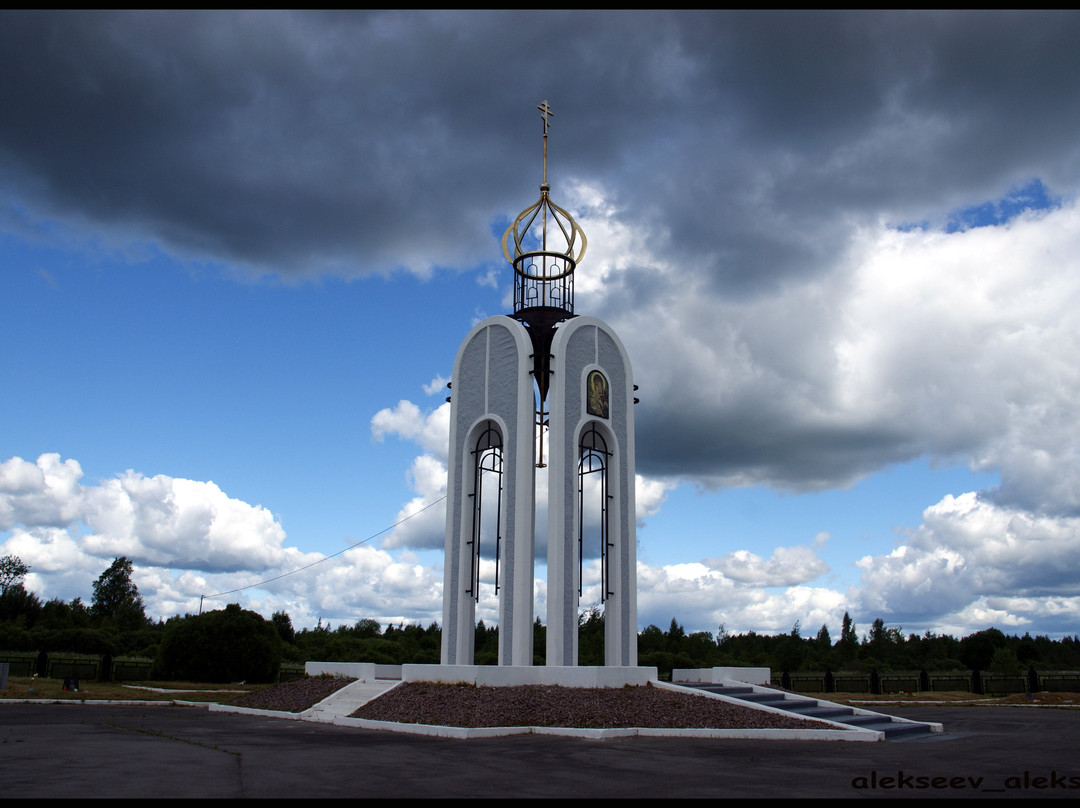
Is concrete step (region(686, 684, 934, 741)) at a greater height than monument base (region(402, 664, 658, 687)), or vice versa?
monument base (region(402, 664, 658, 687))

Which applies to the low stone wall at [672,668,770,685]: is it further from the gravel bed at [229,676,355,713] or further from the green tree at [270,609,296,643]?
the green tree at [270,609,296,643]

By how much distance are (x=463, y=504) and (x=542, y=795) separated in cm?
1355

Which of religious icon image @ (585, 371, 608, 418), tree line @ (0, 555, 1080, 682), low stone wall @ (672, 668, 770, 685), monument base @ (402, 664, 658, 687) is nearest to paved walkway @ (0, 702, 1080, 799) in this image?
monument base @ (402, 664, 658, 687)

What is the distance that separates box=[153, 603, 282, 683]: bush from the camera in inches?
1236

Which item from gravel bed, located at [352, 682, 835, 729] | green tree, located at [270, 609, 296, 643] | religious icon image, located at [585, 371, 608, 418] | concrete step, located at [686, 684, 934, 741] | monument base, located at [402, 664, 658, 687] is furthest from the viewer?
green tree, located at [270, 609, 296, 643]

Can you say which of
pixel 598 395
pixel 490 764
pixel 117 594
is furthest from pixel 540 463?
pixel 117 594

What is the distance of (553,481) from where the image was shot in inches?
758

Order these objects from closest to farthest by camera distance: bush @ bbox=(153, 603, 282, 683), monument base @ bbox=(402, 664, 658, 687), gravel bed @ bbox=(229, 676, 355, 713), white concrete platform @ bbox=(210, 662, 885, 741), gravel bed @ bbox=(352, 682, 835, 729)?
white concrete platform @ bbox=(210, 662, 885, 741)
gravel bed @ bbox=(352, 682, 835, 729)
monument base @ bbox=(402, 664, 658, 687)
gravel bed @ bbox=(229, 676, 355, 713)
bush @ bbox=(153, 603, 282, 683)

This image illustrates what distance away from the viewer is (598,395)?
68.5 ft

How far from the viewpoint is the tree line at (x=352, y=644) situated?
31.7 meters

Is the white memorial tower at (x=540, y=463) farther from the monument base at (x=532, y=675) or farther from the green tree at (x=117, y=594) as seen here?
the green tree at (x=117, y=594)

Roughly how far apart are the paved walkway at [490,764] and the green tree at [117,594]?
59.0m

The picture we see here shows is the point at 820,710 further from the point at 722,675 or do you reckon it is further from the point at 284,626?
the point at 284,626

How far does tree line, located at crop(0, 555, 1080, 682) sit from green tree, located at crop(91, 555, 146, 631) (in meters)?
0.08
